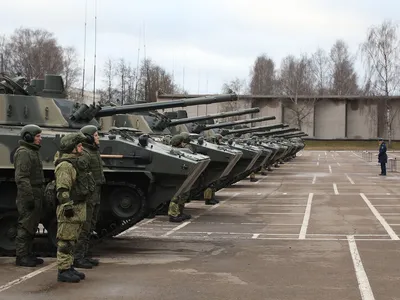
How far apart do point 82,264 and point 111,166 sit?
1.86 m

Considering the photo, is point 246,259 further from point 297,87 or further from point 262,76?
point 262,76

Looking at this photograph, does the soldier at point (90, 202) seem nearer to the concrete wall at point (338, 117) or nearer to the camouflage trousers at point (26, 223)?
the camouflage trousers at point (26, 223)

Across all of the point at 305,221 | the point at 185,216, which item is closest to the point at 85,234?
the point at 185,216

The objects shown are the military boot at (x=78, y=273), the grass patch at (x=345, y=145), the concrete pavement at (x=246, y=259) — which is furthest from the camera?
the grass patch at (x=345, y=145)

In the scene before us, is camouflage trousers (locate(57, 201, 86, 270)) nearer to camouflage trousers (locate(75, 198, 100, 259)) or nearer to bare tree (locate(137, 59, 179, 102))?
camouflage trousers (locate(75, 198, 100, 259))

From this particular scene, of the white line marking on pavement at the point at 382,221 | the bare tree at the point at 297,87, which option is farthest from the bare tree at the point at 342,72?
the white line marking on pavement at the point at 382,221

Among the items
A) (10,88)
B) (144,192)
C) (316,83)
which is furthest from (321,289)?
(316,83)

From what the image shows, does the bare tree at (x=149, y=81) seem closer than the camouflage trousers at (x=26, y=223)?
No

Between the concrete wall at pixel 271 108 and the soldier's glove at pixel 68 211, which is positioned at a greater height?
the concrete wall at pixel 271 108

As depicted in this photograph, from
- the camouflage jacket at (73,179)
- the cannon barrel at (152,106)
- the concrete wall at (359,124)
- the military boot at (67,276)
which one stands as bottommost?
the military boot at (67,276)

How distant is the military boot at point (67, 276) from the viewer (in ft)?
27.2

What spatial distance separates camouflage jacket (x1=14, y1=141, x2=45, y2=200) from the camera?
9188mm

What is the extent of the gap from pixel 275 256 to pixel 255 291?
244cm

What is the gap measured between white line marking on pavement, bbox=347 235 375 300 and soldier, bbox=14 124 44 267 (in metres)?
4.31
